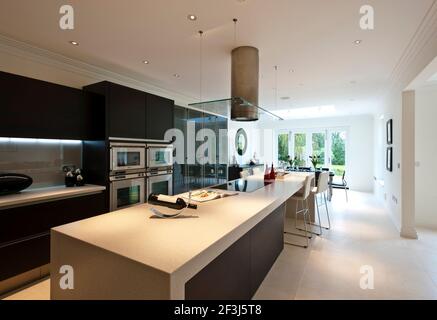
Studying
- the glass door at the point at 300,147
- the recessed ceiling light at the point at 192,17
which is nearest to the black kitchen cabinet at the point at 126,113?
the recessed ceiling light at the point at 192,17

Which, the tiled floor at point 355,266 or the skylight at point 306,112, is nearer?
the tiled floor at point 355,266

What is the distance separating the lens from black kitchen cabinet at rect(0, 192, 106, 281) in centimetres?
214

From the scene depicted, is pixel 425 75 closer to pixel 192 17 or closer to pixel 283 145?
pixel 192 17

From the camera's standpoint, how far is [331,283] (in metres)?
2.27

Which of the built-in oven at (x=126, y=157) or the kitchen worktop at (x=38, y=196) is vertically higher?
the built-in oven at (x=126, y=157)

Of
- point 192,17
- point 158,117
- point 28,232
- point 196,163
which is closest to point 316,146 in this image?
point 196,163

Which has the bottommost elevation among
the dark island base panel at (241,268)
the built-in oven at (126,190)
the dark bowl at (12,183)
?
the dark island base panel at (241,268)

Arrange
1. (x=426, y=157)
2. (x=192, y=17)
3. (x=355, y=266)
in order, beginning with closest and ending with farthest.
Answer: (x=192, y=17)
(x=355, y=266)
(x=426, y=157)

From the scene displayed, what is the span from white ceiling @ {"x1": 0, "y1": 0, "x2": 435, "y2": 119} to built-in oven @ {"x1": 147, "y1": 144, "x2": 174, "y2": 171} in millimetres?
1245

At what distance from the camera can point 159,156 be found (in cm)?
378

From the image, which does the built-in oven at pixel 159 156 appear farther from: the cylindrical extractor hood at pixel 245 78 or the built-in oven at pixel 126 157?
the cylindrical extractor hood at pixel 245 78

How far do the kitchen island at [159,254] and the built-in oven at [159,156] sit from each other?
1.94m

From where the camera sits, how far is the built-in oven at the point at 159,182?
3578 millimetres

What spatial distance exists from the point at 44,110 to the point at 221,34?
222 cm
